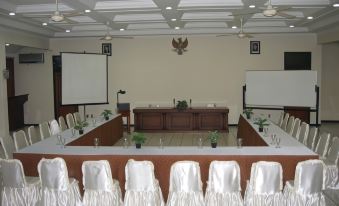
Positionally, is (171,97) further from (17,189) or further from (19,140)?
(17,189)

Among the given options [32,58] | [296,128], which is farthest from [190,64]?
[296,128]

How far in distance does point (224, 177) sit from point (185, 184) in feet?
1.63

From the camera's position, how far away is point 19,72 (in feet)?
46.2

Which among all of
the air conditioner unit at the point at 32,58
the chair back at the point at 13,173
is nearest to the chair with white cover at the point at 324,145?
the chair back at the point at 13,173

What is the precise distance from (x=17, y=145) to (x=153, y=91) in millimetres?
7427

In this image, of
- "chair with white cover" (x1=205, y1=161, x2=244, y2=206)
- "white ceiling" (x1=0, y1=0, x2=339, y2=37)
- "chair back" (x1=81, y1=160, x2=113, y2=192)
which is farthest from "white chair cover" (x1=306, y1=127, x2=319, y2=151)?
"chair back" (x1=81, y1=160, x2=113, y2=192)

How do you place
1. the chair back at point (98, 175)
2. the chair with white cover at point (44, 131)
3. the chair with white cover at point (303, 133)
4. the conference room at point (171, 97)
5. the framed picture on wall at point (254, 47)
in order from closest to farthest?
the chair back at point (98, 175) < the conference room at point (171, 97) < the chair with white cover at point (303, 133) < the chair with white cover at point (44, 131) < the framed picture on wall at point (254, 47)

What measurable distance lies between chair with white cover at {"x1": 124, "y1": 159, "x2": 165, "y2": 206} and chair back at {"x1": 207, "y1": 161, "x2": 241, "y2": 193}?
734 mm

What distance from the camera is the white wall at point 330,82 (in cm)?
1388

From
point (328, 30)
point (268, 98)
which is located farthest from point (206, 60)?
point (328, 30)

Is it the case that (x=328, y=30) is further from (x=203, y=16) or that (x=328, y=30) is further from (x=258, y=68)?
(x=203, y=16)

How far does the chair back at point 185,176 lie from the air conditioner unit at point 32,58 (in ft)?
34.2

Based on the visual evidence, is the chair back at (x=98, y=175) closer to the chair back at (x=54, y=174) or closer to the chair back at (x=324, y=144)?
the chair back at (x=54, y=174)

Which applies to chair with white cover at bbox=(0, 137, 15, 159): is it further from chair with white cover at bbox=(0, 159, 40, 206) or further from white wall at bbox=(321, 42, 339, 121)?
white wall at bbox=(321, 42, 339, 121)
